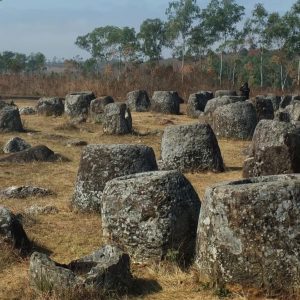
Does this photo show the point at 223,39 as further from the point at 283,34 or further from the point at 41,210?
the point at 41,210

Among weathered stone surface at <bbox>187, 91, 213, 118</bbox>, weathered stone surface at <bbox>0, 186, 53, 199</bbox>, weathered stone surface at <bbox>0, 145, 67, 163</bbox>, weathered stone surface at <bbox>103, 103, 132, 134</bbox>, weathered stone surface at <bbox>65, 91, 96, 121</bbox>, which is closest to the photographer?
weathered stone surface at <bbox>0, 186, 53, 199</bbox>

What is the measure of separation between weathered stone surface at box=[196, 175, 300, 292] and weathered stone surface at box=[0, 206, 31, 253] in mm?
2877

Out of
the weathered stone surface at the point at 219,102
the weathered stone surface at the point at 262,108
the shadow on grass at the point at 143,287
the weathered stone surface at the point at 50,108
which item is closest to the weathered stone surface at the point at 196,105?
the weathered stone surface at the point at 219,102

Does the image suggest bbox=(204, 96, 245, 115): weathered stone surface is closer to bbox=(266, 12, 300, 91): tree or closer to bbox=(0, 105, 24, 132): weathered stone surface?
bbox=(0, 105, 24, 132): weathered stone surface

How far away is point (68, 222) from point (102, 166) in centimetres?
104

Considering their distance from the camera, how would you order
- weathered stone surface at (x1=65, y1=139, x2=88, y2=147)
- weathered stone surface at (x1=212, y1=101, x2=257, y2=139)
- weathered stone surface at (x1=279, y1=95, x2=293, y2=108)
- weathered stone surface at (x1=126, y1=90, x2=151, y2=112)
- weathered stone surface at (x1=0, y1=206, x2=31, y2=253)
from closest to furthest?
A: weathered stone surface at (x1=0, y1=206, x2=31, y2=253)
weathered stone surface at (x1=65, y1=139, x2=88, y2=147)
weathered stone surface at (x1=212, y1=101, x2=257, y2=139)
weathered stone surface at (x1=279, y1=95, x2=293, y2=108)
weathered stone surface at (x1=126, y1=90, x2=151, y2=112)

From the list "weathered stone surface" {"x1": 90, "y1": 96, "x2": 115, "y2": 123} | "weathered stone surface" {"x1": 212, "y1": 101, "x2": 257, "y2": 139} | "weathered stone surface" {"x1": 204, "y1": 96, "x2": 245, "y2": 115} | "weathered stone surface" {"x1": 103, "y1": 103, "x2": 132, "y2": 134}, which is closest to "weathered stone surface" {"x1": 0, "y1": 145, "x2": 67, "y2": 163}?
"weathered stone surface" {"x1": 103, "y1": 103, "x2": 132, "y2": 134}

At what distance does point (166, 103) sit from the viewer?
27.3 metres

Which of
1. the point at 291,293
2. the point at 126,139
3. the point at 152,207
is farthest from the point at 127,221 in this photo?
the point at 126,139

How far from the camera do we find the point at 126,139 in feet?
61.5

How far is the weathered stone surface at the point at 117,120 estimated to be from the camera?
765 inches

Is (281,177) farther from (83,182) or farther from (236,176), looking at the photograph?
(236,176)

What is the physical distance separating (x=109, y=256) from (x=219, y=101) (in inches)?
657

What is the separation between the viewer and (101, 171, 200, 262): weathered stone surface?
22.3 ft
